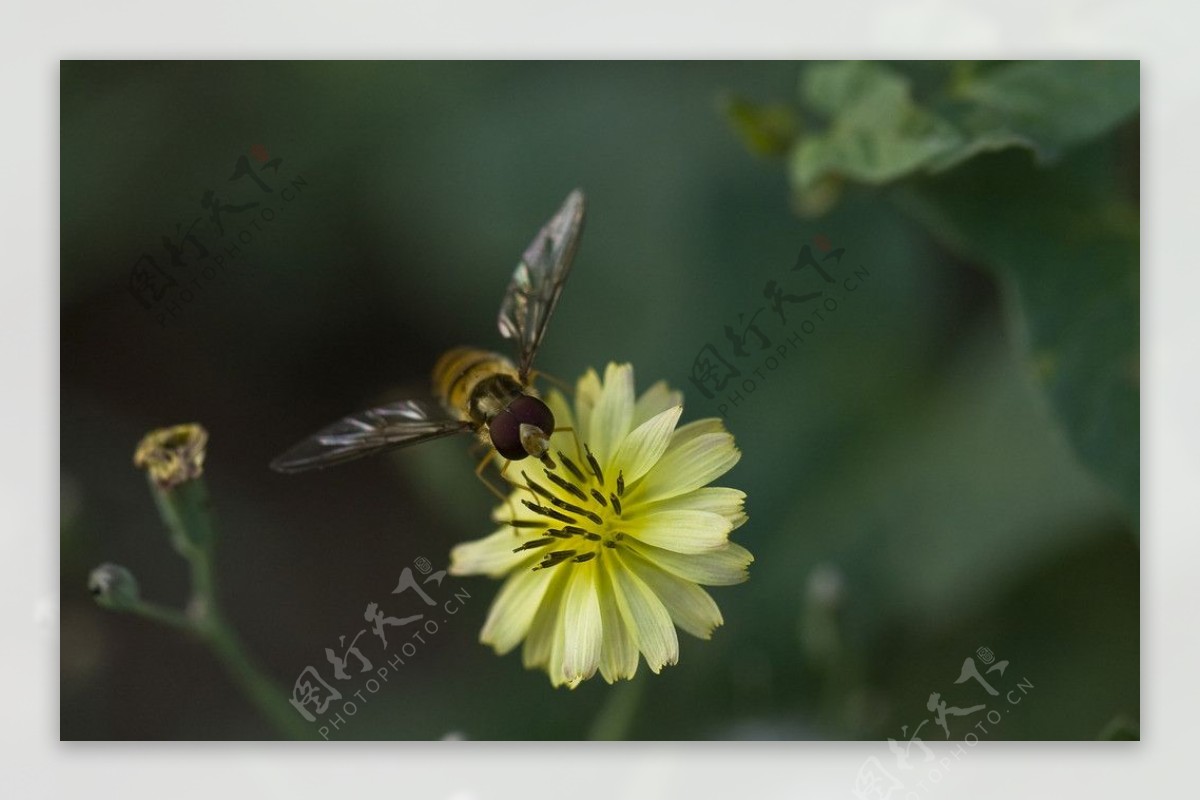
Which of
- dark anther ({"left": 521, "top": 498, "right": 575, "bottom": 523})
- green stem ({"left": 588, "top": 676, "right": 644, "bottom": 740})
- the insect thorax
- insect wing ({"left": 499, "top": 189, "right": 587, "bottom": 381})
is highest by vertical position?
insect wing ({"left": 499, "top": 189, "right": 587, "bottom": 381})

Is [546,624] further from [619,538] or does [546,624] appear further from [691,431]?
[691,431]

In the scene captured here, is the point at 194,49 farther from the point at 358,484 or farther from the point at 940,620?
the point at 940,620

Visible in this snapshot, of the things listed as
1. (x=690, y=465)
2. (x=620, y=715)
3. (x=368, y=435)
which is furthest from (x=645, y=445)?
(x=620, y=715)

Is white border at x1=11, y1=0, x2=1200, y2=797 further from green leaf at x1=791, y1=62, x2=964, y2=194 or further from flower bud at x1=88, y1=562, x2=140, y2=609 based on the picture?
flower bud at x1=88, y1=562, x2=140, y2=609

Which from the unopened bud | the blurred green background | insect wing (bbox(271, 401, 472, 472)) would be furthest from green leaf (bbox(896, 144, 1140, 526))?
the unopened bud

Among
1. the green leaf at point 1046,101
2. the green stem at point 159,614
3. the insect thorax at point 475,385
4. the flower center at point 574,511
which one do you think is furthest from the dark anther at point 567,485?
the green leaf at point 1046,101

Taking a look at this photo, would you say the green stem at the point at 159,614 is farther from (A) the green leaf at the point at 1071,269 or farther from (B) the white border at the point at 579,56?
(A) the green leaf at the point at 1071,269
